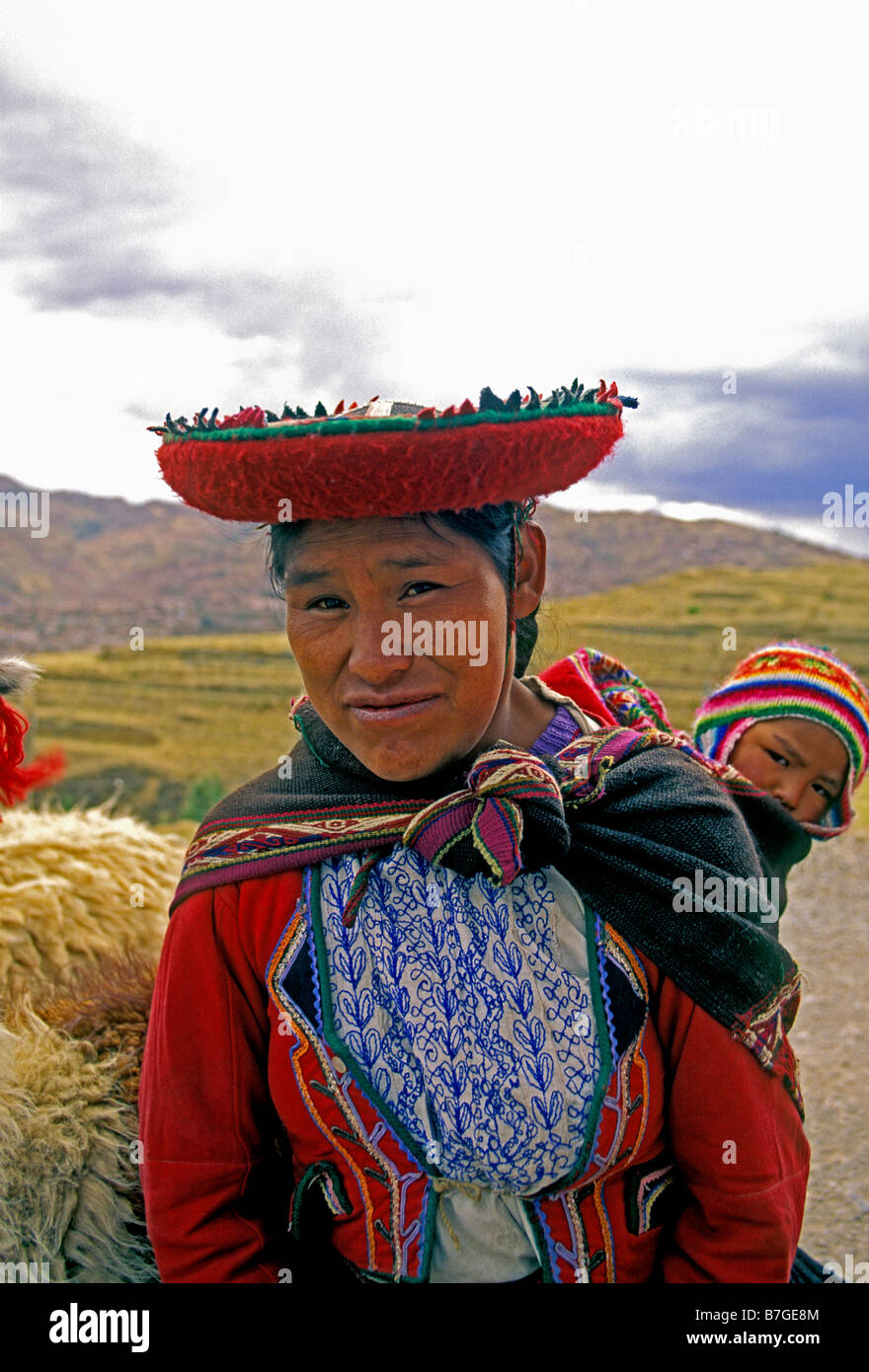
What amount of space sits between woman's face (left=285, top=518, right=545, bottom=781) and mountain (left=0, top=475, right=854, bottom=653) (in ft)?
108

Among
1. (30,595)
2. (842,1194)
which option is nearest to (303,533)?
(842,1194)

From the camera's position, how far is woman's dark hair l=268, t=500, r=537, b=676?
1.47 m

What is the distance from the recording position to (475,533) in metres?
1.48

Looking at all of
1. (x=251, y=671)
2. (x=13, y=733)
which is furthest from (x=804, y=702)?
(x=251, y=671)

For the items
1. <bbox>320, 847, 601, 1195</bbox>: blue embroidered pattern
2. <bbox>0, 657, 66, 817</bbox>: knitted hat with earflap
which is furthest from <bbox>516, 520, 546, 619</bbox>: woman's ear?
<bbox>0, 657, 66, 817</bbox>: knitted hat with earflap

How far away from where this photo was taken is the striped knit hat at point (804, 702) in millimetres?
2693

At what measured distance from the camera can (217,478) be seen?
57.2 inches

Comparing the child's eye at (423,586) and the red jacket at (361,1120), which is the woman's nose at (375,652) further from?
the red jacket at (361,1120)

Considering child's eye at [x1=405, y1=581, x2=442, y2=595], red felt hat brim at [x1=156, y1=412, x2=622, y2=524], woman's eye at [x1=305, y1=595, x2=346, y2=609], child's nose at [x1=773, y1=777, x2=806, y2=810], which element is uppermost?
red felt hat brim at [x1=156, y1=412, x2=622, y2=524]

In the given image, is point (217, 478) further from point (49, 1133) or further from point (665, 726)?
point (49, 1133)

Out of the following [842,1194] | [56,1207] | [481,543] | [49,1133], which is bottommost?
[842,1194]

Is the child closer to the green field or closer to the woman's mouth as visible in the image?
the woman's mouth

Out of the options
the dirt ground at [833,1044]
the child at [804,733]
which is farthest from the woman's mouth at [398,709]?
the child at [804,733]

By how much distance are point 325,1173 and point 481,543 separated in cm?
101
